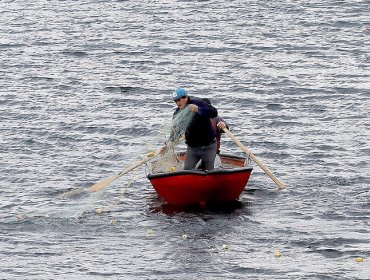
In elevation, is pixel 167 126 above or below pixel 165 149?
above

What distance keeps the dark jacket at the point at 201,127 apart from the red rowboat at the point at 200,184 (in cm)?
76

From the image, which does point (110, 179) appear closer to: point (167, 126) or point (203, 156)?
point (167, 126)

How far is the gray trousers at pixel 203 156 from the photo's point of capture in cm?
2452

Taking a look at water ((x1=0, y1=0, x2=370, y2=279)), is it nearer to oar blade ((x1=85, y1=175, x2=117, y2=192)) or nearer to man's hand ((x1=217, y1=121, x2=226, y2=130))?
oar blade ((x1=85, y1=175, x2=117, y2=192))

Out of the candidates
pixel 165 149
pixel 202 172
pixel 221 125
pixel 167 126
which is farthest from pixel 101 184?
pixel 221 125

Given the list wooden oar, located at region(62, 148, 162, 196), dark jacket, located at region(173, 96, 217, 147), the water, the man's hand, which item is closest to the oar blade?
wooden oar, located at region(62, 148, 162, 196)

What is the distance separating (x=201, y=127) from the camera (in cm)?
2412

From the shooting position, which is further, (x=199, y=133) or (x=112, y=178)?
(x=112, y=178)

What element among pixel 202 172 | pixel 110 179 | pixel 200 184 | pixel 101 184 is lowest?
pixel 101 184

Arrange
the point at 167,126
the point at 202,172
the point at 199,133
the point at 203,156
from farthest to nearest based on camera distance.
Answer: the point at 203,156 < the point at 167,126 < the point at 199,133 < the point at 202,172

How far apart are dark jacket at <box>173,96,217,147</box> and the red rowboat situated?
0.76 m

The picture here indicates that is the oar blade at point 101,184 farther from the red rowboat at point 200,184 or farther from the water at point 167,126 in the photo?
the red rowboat at point 200,184

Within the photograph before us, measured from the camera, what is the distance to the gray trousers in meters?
24.5

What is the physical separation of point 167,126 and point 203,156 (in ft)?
3.70
